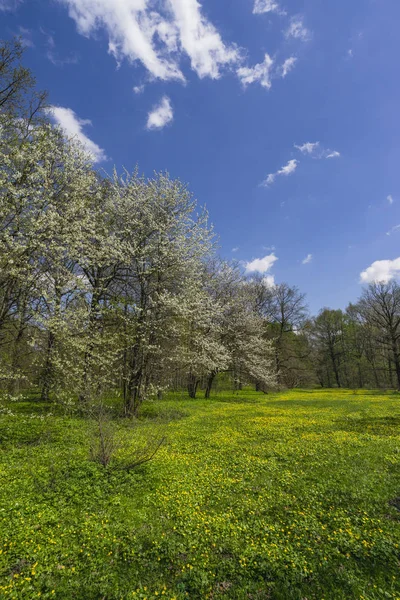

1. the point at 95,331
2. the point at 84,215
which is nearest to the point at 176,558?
the point at 95,331

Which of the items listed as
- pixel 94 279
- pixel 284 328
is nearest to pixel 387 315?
pixel 284 328

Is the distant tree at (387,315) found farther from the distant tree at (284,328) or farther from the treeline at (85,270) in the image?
the treeline at (85,270)

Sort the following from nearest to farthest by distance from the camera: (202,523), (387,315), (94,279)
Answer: (202,523), (94,279), (387,315)

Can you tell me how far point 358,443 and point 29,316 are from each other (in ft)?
45.2

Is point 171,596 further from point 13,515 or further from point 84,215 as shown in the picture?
point 84,215

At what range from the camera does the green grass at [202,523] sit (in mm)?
4340

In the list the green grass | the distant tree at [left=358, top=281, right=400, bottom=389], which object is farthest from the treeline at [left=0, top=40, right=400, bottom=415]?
the distant tree at [left=358, top=281, right=400, bottom=389]

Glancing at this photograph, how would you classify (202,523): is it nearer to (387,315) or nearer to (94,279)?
(94,279)

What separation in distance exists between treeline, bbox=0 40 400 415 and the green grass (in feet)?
9.90

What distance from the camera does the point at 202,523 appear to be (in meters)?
5.83

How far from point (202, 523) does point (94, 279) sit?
14.4 m

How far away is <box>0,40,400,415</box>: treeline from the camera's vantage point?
35.4 feet

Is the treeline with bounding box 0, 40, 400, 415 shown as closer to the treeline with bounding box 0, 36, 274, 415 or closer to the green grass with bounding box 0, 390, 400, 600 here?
the treeline with bounding box 0, 36, 274, 415

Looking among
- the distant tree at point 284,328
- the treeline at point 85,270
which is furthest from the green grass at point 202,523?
the distant tree at point 284,328
